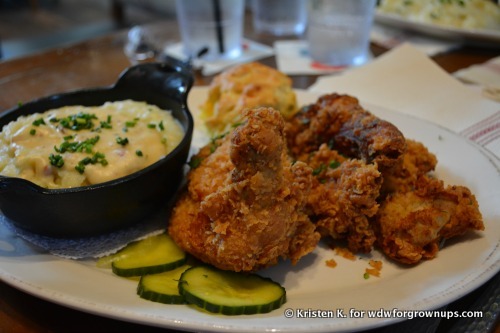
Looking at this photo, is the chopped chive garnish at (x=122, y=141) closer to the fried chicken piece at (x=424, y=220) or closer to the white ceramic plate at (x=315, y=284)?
the white ceramic plate at (x=315, y=284)

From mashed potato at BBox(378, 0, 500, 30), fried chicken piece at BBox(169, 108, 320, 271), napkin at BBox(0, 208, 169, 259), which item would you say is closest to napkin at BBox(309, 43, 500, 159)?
mashed potato at BBox(378, 0, 500, 30)

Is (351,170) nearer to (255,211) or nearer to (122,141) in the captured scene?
(255,211)

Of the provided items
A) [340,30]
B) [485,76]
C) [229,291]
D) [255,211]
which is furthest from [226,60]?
[229,291]

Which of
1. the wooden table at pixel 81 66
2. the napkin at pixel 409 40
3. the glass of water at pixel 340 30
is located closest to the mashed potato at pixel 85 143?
the wooden table at pixel 81 66

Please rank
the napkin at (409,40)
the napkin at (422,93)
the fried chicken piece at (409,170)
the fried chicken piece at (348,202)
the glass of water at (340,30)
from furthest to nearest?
the napkin at (409,40) → the glass of water at (340,30) → the napkin at (422,93) → the fried chicken piece at (409,170) → the fried chicken piece at (348,202)

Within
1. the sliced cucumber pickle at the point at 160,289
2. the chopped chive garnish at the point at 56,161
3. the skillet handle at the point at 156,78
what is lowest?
the sliced cucumber pickle at the point at 160,289

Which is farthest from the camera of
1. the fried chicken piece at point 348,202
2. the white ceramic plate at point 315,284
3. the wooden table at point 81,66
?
the wooden table at point 81,66
